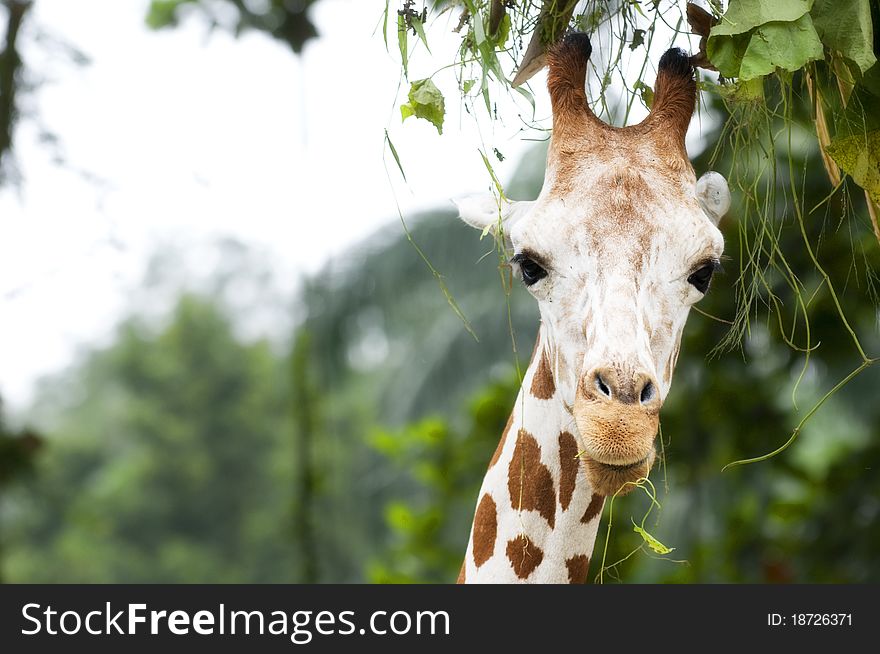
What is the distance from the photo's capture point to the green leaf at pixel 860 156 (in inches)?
89.2

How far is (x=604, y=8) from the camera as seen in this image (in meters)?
2.61

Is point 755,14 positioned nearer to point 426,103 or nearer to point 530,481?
point 426,103

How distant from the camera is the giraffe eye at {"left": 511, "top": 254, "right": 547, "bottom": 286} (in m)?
2.35

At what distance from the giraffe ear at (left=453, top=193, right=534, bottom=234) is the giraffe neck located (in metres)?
0.32

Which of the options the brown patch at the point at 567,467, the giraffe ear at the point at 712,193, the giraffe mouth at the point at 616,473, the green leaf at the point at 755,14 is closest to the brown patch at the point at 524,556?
the brown patch at the point at 567,467

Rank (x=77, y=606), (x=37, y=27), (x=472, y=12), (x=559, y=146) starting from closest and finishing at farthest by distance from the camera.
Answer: (x=472, y=12)
(x=559, y=146)
(x=77, y=606)
(x=37, y=27)

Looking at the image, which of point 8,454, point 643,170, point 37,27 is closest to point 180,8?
point 37,27

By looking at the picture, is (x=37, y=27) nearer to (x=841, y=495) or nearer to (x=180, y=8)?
(x=180, y=8)

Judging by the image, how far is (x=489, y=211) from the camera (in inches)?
105

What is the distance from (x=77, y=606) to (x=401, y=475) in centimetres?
1602

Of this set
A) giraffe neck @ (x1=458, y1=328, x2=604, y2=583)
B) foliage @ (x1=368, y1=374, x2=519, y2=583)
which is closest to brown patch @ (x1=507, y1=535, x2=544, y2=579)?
giraffe neck @ (x1=458, y1=328, x2=604, y2=583)

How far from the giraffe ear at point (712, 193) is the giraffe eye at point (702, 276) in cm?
29

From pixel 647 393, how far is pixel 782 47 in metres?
0.72

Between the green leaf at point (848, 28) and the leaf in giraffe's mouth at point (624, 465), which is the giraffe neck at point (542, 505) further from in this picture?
the green leaf at point (848, 28)
